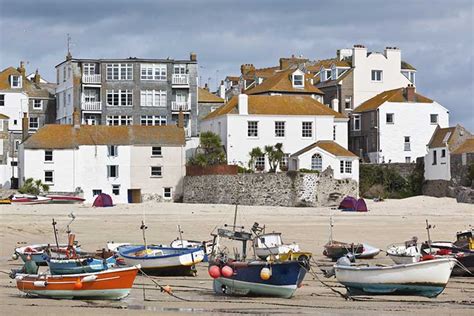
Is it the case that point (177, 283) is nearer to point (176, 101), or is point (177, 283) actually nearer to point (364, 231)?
point (364, 231)

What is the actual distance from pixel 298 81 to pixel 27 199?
2328cm

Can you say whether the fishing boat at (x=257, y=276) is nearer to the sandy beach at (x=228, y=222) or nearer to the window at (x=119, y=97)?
the sandy beach at (x=228, y=222)

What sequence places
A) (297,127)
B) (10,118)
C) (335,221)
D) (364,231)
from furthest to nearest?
(10,118), (297,127), (335,221), (364,231)

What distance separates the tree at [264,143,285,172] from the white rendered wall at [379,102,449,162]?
9.27 meters

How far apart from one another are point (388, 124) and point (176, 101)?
14523 mm

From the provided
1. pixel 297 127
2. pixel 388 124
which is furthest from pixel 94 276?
pixel 388 124

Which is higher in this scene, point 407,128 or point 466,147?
point 407,128

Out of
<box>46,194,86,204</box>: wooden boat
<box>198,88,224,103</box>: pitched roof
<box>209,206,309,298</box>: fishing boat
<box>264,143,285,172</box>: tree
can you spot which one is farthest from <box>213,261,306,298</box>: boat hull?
<box>198,88,224,103</box>: pitched roof

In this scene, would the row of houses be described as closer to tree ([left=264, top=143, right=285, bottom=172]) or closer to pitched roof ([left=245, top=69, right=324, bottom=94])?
pitched roof ([left=245, top=69, right=324, bottom=94])

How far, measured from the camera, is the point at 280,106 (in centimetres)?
6675

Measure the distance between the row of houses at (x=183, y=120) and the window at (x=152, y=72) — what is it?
7cm

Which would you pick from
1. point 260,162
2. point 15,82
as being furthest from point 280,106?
point 15,82

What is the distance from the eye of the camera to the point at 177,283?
26.6 m

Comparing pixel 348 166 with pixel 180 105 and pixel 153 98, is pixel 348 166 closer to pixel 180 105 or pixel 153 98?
pixel 180 105
